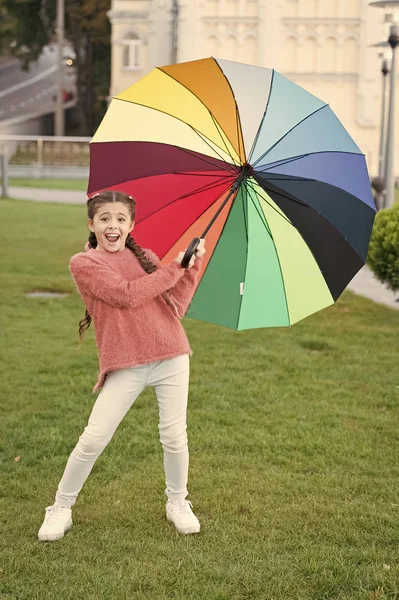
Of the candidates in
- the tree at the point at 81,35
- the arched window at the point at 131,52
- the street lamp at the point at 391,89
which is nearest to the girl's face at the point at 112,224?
the street lamp at the point at 391,89

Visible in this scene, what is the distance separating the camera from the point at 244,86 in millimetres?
4523

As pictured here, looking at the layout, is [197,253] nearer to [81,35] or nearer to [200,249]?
[200,249]

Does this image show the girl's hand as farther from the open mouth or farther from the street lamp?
the street lamp

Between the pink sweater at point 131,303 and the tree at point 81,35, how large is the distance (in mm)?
46436

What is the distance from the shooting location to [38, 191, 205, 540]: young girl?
430 centimetres

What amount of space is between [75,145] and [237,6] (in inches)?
549

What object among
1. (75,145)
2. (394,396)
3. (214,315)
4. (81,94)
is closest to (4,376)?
(394,396)

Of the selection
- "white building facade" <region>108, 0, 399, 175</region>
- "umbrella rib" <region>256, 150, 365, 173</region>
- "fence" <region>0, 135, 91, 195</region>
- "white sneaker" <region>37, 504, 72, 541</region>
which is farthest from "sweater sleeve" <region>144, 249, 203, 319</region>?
"white building facade" <region>108, 0, 399, 175</region>

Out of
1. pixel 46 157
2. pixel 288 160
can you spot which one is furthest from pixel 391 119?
pixel 46 157

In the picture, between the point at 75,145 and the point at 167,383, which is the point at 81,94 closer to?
the point at 75,145

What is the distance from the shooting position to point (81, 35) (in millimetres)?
50812

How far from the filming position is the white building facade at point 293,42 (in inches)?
1775

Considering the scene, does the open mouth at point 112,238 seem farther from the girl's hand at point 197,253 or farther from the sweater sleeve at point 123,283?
the girl's hand at point 197,253

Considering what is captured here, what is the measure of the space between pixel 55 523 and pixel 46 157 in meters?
33.0
